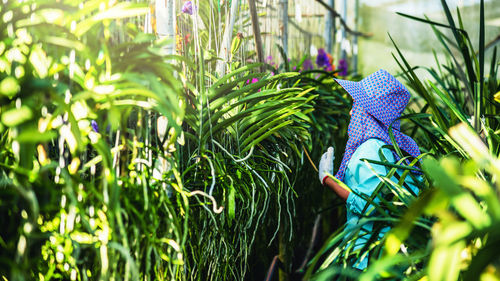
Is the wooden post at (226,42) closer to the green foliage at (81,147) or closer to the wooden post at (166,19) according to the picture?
the wooden post at (166,19)

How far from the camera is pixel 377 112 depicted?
1.54 m

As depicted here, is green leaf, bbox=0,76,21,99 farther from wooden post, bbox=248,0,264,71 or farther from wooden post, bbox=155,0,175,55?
wooden post, bbox=248,0,264,71

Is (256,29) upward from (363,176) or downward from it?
upward

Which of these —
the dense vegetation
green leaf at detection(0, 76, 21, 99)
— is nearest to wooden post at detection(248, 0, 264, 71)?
the dense vegetation

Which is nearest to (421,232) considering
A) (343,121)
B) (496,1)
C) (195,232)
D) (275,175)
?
(195,232)

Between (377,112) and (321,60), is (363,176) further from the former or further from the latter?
(321,60)

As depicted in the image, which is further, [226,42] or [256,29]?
[256,29]

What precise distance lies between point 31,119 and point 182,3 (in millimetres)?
720

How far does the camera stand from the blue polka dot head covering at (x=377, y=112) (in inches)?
60.5

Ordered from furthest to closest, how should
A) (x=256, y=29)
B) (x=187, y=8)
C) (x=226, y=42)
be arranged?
(x=256, y=29) < (x=226, y=42) < (x=187, y=8)

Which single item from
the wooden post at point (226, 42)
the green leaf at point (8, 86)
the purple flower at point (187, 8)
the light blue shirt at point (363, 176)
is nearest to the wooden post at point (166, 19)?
the purple flower at point (187, 8)

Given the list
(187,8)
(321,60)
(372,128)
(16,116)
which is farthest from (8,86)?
(321,60)

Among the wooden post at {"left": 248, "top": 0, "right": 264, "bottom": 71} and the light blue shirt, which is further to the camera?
the wooden post at {"left": 248, "top": 0, "right": 264, "bottom": 71}

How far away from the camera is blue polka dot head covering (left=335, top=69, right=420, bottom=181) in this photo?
60.5 inches
